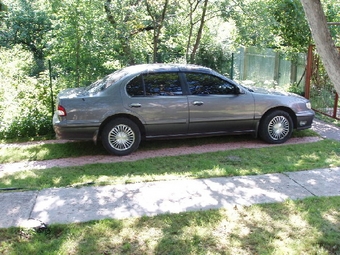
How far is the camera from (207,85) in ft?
26.6

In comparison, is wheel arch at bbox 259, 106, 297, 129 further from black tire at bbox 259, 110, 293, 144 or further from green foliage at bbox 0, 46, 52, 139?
green foliage at bbox 0, 46, 52, 139

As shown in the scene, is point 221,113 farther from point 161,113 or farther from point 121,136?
point 121,136

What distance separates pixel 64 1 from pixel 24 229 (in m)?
7.10

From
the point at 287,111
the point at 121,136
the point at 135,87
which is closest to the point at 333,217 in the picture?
the point at 287,111

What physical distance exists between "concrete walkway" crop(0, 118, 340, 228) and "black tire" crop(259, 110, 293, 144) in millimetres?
2141

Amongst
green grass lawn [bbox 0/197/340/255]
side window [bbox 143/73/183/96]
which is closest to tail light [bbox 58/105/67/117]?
side window [bbox 143/73/183/96]

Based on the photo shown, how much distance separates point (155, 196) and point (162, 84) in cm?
306

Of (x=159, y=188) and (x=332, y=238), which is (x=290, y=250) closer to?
(x=332, y=238)

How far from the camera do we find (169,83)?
789cm

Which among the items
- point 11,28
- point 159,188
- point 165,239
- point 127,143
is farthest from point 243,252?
point 11,28

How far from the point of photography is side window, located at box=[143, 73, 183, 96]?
7.76m

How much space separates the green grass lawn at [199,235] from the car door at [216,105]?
3.27m

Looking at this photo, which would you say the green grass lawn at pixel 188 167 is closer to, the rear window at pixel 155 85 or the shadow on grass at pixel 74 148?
the shadow on grass at pixel 74 148

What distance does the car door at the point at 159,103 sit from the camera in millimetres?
7613
